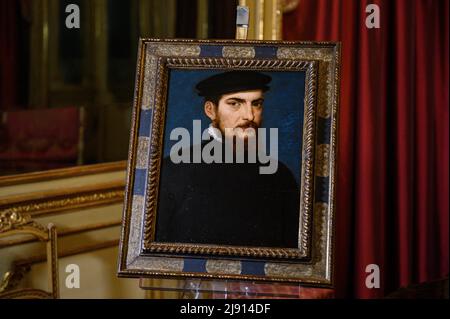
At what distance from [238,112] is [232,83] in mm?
79

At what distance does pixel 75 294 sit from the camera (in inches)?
98.8

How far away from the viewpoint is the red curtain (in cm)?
241

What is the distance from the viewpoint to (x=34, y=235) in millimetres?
2184

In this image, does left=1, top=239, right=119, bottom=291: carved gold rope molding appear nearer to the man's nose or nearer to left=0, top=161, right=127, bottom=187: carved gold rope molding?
left=0, top=161, right=127, bottom=187: carved gold rope molding

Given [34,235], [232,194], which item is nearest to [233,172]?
[232,194]

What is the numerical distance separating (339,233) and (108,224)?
841 millimetres

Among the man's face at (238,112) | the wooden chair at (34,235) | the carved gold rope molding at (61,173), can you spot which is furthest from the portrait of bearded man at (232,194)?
the carved gold rope molding at (61,173)

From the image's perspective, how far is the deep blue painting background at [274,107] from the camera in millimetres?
1758

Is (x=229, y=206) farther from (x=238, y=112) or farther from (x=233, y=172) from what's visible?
(x=238, y=112)

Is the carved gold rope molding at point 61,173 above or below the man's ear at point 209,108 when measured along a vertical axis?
below

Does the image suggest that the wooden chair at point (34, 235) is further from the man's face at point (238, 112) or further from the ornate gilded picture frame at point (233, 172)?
the man's face at point (238, 112)

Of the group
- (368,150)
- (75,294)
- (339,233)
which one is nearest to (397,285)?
(339,233)

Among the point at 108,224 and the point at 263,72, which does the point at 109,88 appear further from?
the point at 263,72

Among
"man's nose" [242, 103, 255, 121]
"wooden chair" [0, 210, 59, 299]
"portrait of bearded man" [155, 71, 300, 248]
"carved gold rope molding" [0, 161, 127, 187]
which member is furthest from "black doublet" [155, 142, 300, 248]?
"carved gold rope molding" [0, 161, 127, 187]
